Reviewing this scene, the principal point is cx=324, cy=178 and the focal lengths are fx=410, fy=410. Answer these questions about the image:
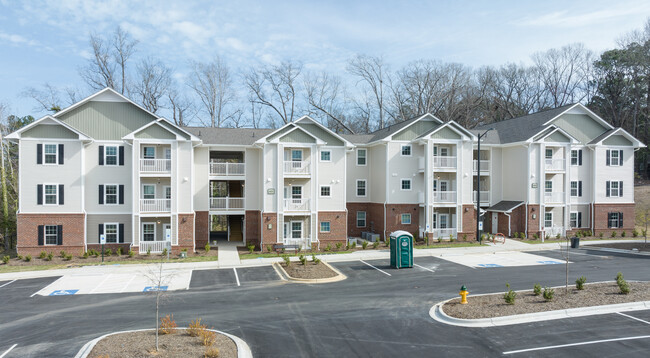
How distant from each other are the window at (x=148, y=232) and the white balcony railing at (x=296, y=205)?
29.7 ft

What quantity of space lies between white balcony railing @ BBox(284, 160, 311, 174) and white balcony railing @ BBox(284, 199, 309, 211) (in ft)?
6.59

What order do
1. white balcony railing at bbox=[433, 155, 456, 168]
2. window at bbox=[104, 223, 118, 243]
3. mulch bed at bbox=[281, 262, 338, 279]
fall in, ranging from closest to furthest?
mulch bed at bbox=[281, 262, 338, 279], window at bbox=[104, 223, 118, 243], white balcony railing at bbox=[433, 155, 456, 168]

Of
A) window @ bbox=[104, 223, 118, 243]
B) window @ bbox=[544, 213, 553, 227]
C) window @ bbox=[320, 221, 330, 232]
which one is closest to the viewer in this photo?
window @ bbox=[104, 223, 118, 243]

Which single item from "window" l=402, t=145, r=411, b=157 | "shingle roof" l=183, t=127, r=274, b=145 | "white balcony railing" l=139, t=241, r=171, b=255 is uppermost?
"shingle roof" l=183, t=127, r=274, b=145

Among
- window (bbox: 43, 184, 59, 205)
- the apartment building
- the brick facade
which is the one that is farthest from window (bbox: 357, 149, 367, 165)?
window (bbox: 43, 184, 59, 205)

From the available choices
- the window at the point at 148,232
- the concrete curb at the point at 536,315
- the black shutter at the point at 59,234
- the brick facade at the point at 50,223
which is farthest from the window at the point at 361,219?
the black shutter at the point at 59,234

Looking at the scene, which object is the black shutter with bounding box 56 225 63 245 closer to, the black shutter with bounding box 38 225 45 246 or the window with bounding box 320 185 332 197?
the black shutter with bounding box 38 225 45 246

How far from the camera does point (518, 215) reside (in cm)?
3403

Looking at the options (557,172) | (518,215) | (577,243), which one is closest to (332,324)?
(577,243)

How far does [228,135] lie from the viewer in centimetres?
3167

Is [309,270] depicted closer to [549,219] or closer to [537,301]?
[537,301]

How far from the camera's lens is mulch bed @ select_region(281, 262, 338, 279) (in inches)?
790

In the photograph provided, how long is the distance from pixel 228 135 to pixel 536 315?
81.0 ft

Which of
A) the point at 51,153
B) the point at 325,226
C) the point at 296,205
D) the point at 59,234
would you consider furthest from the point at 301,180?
the point at 51,153
